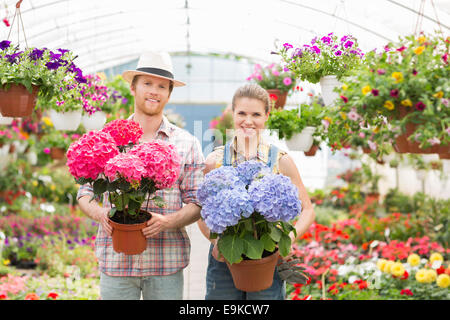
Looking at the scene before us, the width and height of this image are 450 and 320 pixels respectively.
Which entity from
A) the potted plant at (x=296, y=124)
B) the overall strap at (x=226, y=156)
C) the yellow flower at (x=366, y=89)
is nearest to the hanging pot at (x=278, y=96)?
the potted plant at (x=296, y=124)

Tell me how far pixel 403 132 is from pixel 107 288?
1.30 m

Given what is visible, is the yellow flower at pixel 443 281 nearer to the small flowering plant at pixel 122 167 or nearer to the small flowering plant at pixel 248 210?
the small flowering plant at pixel 248 210

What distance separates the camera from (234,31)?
970cm

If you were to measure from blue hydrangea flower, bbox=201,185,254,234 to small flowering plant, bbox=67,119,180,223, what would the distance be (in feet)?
0.66

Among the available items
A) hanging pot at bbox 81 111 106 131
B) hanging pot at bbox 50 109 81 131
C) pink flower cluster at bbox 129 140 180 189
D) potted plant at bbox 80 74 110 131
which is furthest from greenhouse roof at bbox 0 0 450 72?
pink flower cluster at bbox 129 140 180 189

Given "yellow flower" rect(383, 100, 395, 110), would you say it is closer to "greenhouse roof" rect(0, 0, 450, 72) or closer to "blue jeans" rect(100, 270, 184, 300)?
"blue jeans" rect(100, 270, 184, 300)

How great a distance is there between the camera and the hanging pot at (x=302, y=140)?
3.44 metres

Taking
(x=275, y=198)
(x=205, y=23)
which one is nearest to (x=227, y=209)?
(x=275, y=198)

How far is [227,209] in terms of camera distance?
1.56m

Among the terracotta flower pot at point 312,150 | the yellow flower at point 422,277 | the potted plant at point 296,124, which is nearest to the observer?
the potted plant at point 296,124

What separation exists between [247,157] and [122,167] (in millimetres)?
604

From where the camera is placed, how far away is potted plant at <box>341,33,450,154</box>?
4.67 feet

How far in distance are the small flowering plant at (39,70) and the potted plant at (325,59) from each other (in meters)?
1.05
